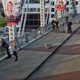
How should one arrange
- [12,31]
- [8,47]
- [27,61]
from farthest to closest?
[12,31]
[8,47]
[27,61]

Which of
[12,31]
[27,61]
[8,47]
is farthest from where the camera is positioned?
[12,31]

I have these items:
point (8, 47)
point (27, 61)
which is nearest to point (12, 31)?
point (8, 47)

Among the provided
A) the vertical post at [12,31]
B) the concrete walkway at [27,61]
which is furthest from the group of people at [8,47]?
the vertical post at [12,31]

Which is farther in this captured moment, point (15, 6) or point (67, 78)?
point (15, 6)

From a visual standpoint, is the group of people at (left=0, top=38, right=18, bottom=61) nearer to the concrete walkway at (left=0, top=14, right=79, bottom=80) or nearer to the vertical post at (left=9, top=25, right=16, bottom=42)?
the concrete walkway at (left=0, top=14, right=79, bottom=80)

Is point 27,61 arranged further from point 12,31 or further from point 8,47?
point 12,31

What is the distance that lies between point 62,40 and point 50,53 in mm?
7697

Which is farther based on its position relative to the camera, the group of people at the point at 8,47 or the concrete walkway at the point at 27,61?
the group of people at the point at 8,47

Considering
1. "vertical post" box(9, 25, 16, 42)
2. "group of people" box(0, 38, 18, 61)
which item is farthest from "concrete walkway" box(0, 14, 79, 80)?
"vertical post" box(9, 25, 16, 42)

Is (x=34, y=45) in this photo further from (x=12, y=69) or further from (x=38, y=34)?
(x=12, y=69)

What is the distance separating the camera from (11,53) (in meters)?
28.1

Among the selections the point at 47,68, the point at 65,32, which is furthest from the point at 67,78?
the point at 65,32

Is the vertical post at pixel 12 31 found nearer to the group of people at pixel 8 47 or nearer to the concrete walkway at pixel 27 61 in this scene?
the concrete walkway at pixel 27 61

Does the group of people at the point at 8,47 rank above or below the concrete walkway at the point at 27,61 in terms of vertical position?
above
